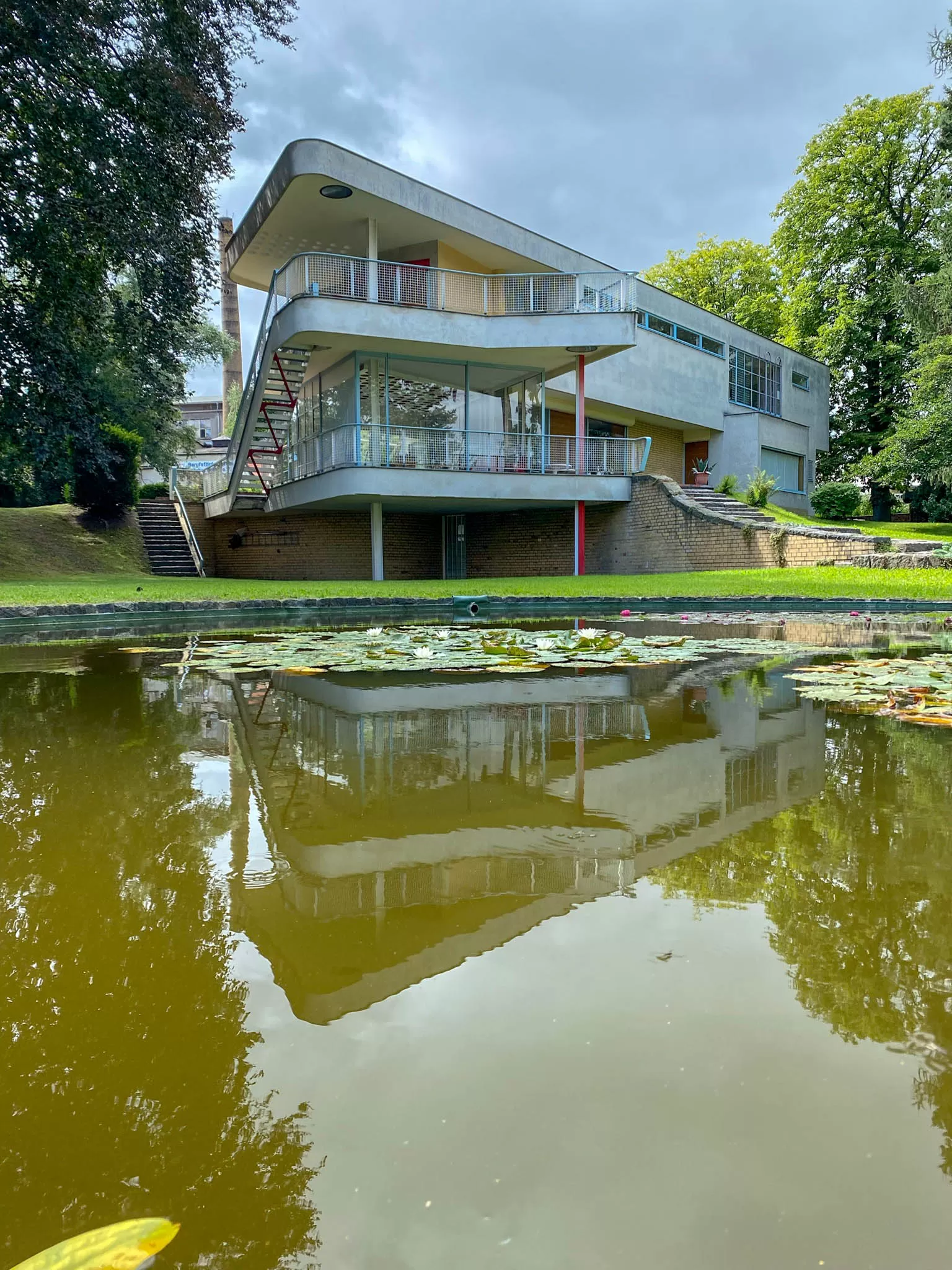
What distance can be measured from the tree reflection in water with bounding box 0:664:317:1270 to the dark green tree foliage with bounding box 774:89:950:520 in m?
29.8

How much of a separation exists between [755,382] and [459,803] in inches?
1114

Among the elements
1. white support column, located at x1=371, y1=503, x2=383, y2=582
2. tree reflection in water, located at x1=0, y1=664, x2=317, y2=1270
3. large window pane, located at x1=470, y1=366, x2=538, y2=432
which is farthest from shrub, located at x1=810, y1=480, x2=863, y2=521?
tree reflection in water, located at x1=0, y1=664, x2=317, y2=1270

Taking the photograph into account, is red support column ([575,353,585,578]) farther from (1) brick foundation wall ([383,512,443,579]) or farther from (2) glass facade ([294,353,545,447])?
(1) brick foundation wall ([383,512,443,579])

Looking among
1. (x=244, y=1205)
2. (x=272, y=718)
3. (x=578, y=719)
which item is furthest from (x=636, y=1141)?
(x=272, y=718)

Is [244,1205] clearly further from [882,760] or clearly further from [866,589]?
[866,589]

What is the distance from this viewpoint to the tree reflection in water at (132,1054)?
2.66 ft

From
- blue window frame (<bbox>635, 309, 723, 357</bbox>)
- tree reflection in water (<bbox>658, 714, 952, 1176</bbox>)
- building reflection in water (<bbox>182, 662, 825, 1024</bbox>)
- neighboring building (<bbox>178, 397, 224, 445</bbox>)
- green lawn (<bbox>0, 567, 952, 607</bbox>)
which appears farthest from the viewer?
neighboring building (<bbox>178, 397, 224, 445</bbox>)

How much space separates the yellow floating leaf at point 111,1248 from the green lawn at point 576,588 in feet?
32.0

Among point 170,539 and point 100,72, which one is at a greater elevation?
point 100,72

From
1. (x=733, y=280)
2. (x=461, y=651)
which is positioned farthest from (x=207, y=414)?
(x=461, y=651)

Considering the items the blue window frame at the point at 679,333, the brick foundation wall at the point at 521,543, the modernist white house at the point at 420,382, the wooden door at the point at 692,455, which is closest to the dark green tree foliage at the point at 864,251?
the wooden door at the point at 692,455

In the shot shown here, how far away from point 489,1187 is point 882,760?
2250mm

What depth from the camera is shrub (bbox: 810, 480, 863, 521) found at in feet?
78.6

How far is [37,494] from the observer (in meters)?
25.9
